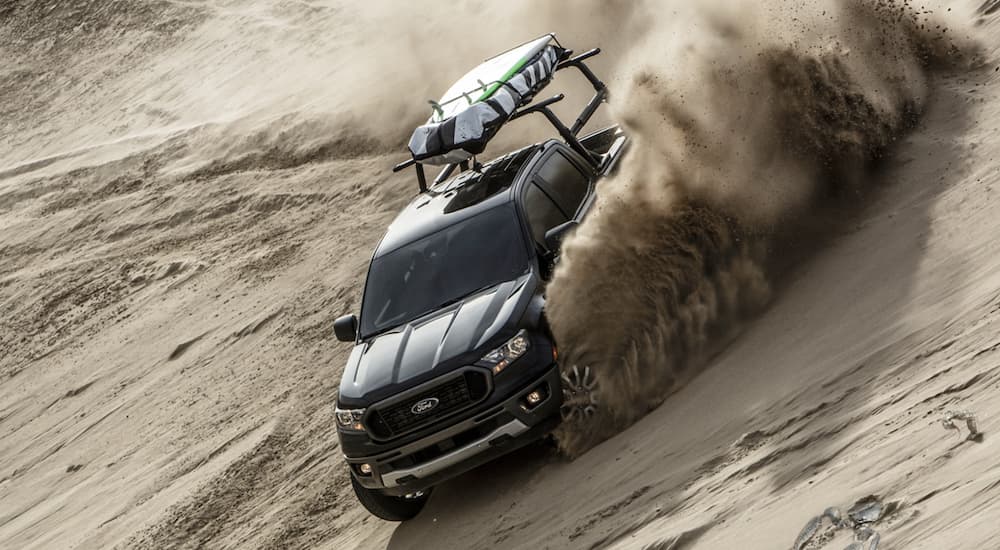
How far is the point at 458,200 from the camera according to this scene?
9141 millimetres

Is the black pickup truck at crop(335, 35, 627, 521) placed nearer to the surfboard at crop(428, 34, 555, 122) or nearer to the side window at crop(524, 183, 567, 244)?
the side window at crop(524, 183, 567, 244)

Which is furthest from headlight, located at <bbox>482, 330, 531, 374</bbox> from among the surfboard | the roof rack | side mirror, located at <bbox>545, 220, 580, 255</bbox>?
the surfboard

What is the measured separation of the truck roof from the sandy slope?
1.92 meters

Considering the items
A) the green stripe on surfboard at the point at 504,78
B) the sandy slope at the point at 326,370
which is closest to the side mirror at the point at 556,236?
the sandy slope at the point at 326,370

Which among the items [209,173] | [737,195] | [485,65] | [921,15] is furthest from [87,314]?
[921,15]

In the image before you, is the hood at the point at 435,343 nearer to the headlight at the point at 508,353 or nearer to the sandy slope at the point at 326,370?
the headlight at the point at 508,353

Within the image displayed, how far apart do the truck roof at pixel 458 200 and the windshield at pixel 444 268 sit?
0.10m

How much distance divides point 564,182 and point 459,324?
6.23 ft

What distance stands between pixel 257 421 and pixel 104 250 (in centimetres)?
775

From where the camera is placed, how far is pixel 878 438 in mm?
5684

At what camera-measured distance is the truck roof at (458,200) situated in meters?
8.88

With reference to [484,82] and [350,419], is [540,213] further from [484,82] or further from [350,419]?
[484,82]

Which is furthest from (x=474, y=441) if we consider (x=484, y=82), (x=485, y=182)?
(x=484, y=82)

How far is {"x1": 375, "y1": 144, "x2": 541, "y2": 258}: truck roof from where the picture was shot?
349 inches
